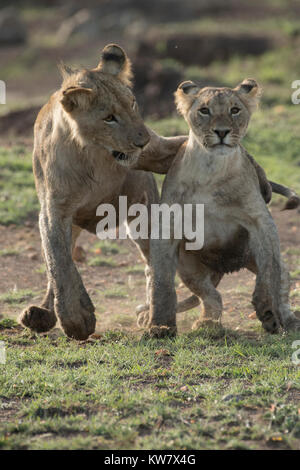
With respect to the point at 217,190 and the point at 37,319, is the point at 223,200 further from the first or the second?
the point at 37,319

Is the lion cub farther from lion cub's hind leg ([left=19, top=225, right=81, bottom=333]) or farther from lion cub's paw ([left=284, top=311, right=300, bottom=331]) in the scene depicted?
lion cub's hind leg ([left=19, top=225, right=81, bottom=333])

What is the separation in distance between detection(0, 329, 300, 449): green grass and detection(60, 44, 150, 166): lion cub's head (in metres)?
1.16

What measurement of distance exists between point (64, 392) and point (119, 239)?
164 inches

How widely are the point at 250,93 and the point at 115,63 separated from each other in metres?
0.87

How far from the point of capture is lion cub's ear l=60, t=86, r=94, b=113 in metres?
4.79

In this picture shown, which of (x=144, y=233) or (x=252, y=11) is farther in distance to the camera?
(x=252, y=11)

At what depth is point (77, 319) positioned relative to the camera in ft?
16.2

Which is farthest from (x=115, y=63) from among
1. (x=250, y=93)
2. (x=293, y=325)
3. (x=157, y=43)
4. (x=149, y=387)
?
(x=157, y=43)

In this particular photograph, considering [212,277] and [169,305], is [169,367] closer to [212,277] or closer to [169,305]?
[169,305]

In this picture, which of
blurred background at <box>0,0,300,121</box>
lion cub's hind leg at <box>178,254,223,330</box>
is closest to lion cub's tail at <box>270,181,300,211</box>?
lion cub's hind leg at <box>178,254,223,330</box>

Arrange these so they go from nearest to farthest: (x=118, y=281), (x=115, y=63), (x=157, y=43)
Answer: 1. (x=115, y=63)
2. (x=118, y=281)
3. (x=157, y=43)

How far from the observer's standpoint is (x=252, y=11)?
2678 cm

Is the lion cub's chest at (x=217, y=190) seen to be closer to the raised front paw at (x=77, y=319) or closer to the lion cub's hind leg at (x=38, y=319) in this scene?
the raised front paw at (x=77, y=319)
